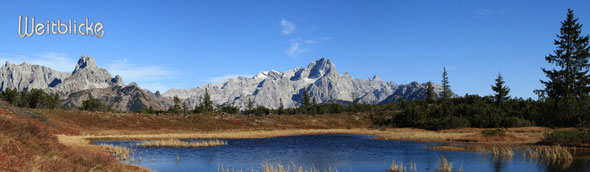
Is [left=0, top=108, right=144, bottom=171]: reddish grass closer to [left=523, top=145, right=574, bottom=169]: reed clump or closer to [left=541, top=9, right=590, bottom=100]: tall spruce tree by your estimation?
[left=523, top=145, right=574, bottom=169]: reed clump

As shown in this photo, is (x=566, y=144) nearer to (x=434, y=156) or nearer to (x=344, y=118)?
(x=434, y=156)

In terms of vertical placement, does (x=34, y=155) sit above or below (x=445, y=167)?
above

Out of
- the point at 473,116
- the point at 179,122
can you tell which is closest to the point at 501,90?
the point at 473,116

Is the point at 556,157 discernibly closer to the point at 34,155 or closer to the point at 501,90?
the point at 34,155

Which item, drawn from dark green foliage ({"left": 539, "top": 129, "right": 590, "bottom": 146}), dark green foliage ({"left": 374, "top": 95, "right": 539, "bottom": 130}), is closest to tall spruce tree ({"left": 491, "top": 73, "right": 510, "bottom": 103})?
dark green foliage ({"left": 374, "top": 95, "right": 539, "bottom": 130})

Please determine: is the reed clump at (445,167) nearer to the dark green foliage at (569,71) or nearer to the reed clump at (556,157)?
the reed clump at (556,157)

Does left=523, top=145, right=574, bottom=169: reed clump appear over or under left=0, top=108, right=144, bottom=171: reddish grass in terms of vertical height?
under

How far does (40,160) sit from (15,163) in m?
2.89

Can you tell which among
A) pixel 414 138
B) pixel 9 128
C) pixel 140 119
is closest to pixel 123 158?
pixel 9 128

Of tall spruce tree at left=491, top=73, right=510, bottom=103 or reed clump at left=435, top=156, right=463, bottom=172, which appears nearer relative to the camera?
reed clump at left=435, top=156, right=463, bottom=172

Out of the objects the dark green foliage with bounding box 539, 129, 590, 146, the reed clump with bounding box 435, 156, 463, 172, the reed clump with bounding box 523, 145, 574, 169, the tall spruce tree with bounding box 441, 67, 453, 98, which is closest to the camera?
the reed clump with bounding box 435, 156, 463, 172

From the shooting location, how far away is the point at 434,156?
125ft

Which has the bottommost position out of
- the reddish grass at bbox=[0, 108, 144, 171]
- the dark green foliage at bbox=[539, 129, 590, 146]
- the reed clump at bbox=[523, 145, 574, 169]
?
the reed clump at bbox=[523, 145, 574, 169]

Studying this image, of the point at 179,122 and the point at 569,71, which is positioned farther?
the point at 179,122
